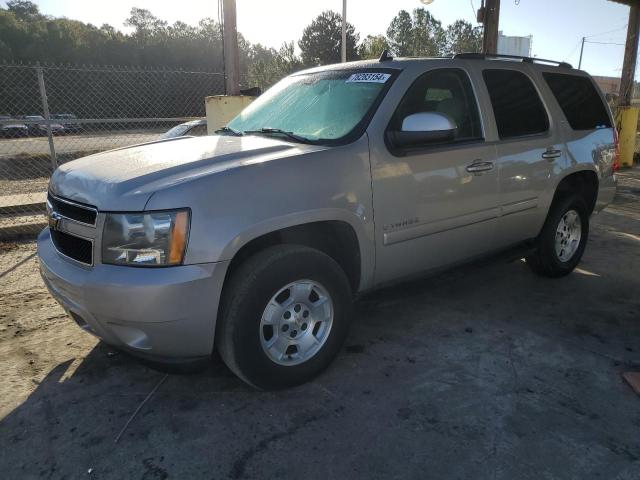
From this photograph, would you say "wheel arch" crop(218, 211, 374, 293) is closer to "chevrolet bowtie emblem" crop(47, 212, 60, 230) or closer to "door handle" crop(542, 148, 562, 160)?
"chevrolet bowtie emblem" crop(47, 212, 60, 230)

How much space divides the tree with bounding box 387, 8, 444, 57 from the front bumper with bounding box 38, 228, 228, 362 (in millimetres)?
68800

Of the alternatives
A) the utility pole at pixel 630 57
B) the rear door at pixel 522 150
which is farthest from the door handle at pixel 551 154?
the utility pole at pixel 630 57

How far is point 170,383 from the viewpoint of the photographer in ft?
10.4

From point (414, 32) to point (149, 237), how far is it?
264 feet

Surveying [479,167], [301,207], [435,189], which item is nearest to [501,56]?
[479,167]

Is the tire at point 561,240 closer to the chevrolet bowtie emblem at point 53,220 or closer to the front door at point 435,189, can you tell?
the front door at point 435,189

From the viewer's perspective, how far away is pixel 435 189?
11.4 feet

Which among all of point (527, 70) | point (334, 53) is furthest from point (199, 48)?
point (527, 70)

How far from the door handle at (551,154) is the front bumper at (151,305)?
3.04 meters

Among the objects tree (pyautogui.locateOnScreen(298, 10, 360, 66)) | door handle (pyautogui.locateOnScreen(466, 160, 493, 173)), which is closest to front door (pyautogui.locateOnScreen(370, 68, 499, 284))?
door handle (pyautogui.locateOnScreen(466, 160, 493, 173))

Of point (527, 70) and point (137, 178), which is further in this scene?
point (527, 70)

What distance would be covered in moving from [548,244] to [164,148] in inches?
134

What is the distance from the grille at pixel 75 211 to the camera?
104 inches

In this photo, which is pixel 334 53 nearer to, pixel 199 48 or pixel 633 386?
pixel 199 48
